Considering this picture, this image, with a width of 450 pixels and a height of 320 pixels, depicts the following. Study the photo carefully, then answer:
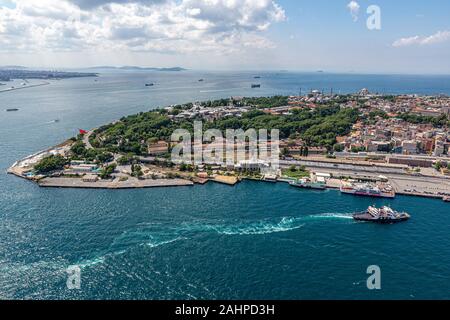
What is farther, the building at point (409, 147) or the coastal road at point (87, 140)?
the coastal road at point (87, 140)

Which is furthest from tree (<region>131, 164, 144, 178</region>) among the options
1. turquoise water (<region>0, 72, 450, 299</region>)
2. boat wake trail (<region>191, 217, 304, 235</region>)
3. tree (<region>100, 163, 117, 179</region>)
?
boat wake trail (<region>191, 217, 304, 235</region>)

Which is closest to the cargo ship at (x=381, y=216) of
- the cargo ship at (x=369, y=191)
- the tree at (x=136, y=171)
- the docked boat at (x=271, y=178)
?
the cargo ship at (x=369, y=191)

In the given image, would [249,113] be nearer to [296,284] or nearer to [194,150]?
[194,150]

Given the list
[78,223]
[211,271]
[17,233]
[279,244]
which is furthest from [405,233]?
[17,233]

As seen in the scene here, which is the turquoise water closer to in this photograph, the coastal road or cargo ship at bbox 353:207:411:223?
cargo ship at bbox 353:207:411:223

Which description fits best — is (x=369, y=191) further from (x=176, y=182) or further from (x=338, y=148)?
(x=176, y=182)

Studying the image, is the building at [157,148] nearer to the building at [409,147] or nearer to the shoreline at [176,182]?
the shoreline at [176,182]
